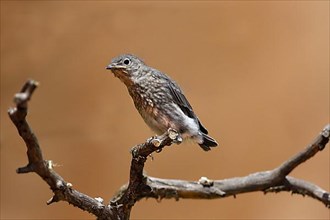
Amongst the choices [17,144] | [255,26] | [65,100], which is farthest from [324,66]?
[17,144]

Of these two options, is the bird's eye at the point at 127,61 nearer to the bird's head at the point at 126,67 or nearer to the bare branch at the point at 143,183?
the bird's head at the point at 126,67

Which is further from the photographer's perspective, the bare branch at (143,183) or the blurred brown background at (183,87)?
the blurred brown background at (183,87)

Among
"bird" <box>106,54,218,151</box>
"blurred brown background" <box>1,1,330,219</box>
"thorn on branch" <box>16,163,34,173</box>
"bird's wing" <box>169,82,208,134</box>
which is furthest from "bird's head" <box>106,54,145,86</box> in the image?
"blurred brown background" <box>1,1,330,219</box>

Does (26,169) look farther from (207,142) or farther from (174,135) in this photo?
(207,142)

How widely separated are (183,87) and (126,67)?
3.46 feet

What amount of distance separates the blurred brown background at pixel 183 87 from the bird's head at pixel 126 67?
3.18ft

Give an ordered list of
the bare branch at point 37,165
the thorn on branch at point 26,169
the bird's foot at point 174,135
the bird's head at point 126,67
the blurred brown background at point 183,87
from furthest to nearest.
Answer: the blurred brown background at point 183,87
the bird's head at point 126,67
the bird's foot at point 174,135
the thorn on branch at point 26,169
the bare branch at point 37,165

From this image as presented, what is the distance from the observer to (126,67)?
1.78 meters

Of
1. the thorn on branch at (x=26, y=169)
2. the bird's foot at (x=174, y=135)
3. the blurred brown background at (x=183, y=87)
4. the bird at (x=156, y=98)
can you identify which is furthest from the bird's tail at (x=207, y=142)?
the blurred brown background at (x=183, y=87)

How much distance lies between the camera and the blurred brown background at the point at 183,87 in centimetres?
276

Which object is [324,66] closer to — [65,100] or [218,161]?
[218,161]

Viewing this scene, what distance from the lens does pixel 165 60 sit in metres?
2.83

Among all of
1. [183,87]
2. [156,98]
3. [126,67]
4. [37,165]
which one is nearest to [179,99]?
[156,98]

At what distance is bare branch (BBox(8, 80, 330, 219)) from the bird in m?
0.11
